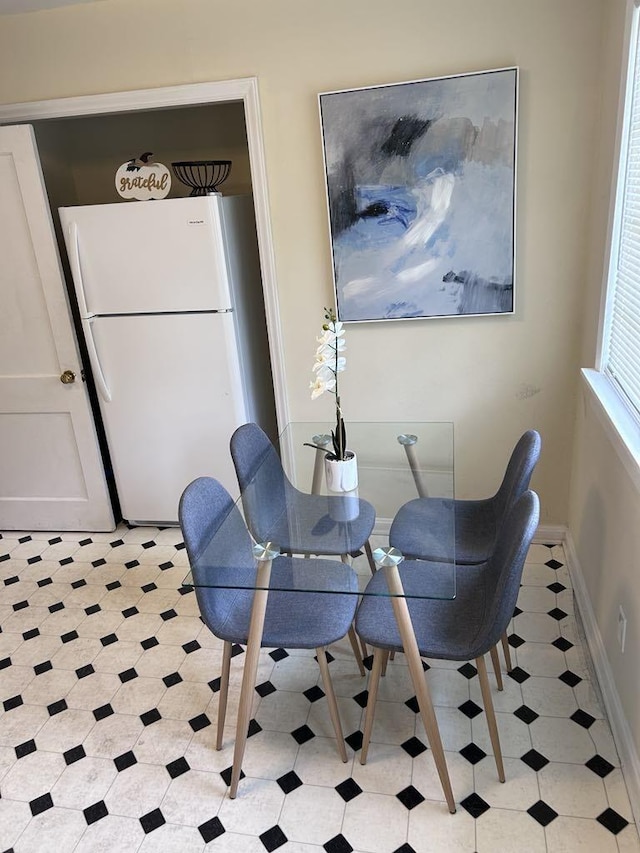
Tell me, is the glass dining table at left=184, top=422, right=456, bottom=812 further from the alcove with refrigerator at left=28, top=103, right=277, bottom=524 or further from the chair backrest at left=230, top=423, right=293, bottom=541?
the alcove with refrigerator at left=28, top=103, right=277, bottom=524

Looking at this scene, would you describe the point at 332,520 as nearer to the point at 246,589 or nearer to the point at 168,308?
the point at 246,589

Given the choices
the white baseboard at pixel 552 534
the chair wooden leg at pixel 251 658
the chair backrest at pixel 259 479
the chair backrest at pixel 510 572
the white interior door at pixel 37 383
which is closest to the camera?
the chair backrest at pixel 510 572

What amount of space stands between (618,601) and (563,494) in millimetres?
1051

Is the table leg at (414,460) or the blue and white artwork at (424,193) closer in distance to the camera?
the table leg at (414,460)

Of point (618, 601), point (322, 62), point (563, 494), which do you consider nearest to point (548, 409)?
point (563, 494)

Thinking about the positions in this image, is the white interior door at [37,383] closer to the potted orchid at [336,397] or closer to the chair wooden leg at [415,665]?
the potted orchid at [336,397]

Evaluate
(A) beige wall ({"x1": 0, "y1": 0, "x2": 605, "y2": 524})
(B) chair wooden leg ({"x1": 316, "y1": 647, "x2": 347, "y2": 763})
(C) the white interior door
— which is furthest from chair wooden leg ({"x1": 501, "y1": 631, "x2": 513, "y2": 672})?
(C) the white interior door

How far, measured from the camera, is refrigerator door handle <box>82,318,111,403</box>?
Result: 317 cm

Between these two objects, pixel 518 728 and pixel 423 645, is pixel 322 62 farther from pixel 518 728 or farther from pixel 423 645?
pixel 518 728

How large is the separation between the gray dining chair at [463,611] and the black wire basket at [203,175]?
2.05 metres

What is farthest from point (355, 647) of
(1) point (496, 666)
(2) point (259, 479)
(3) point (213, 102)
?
(3) point (213, 102)

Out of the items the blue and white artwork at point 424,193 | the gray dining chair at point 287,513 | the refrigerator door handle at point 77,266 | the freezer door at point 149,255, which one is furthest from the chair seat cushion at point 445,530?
the refrigerator door handle at point 77,266

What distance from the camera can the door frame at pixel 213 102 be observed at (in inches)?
110

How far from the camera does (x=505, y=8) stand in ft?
8.23
